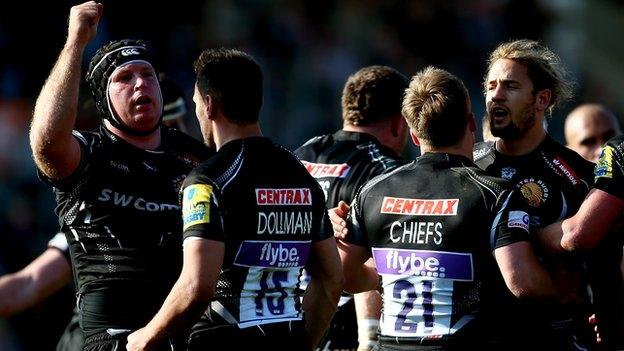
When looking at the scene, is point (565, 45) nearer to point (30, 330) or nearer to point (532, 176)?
point (30, 330)

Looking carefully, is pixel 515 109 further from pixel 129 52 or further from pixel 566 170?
pixel 129 52

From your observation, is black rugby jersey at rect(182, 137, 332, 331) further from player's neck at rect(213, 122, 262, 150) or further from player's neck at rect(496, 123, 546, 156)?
player's neck at rect(496, 123, 546, 156)

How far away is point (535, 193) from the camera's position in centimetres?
653

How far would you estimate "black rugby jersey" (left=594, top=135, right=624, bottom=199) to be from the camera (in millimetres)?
6219

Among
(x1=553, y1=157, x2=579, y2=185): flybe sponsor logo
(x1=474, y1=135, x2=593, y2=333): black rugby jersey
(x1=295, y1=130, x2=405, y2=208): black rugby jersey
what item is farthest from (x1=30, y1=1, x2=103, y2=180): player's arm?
(x1=553, y1=157, x2=579, y2=185): flybe sponsor logo

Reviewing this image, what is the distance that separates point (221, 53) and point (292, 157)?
61cm

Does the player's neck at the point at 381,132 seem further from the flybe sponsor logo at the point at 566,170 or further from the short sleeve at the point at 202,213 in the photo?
the short sleeve at the point at 202,213

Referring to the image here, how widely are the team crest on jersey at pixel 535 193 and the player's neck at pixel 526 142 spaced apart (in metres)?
0.24

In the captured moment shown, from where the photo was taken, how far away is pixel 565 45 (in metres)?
20.1

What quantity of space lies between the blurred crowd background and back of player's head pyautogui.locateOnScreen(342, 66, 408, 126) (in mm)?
6853

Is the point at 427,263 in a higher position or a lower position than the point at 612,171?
lower

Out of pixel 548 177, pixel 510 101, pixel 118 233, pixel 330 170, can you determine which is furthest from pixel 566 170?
pixel 118 233

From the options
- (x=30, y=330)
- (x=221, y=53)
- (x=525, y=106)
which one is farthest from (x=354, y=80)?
(x=30, y=330)

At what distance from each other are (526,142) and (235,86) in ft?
5.76
